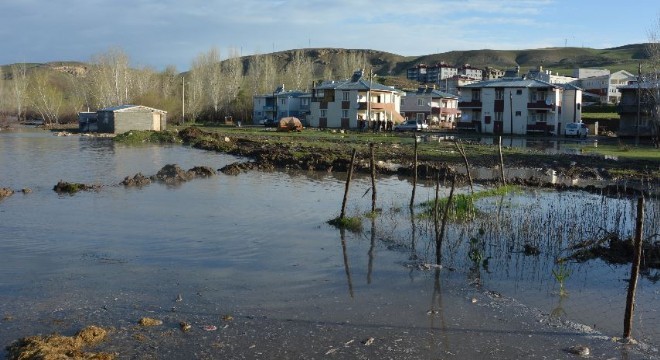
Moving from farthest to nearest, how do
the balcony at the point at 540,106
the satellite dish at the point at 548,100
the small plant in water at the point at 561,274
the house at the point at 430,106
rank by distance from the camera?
1. the house at the point at 430,106
2. the satellite dish at the point at 548,100
3. the balcony at the point at 540,106
4. the small plant in water at the point at 561,274

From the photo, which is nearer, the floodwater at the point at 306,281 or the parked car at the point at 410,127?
the floodwater at the point at 306,281

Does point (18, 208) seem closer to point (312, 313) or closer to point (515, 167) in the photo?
point (312, 313)

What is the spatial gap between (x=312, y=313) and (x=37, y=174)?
76.2ft

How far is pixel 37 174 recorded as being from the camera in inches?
1145

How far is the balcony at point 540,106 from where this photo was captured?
66312 millimetres

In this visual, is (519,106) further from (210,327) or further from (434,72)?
(434,72)

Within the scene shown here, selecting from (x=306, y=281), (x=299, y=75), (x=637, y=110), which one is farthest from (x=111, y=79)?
(x=306, y=281)

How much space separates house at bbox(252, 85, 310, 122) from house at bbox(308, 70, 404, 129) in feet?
36.2

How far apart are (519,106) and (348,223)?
183 ft

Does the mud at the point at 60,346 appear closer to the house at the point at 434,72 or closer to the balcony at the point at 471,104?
the balcony at the point at 471,104

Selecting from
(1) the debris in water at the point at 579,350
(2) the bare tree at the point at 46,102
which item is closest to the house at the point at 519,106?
(1) the debris in water at the point at 579,350

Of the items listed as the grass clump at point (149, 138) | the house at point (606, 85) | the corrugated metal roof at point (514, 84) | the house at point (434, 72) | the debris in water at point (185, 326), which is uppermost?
the house at point (434, 72)

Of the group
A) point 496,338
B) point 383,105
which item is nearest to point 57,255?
point 496,338

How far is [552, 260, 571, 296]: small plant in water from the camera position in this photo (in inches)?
439
